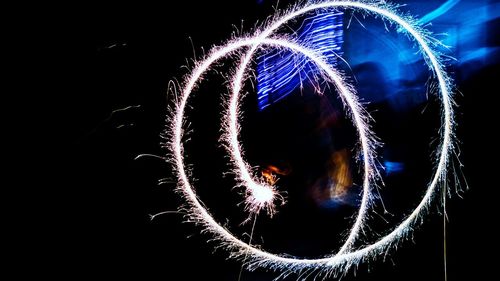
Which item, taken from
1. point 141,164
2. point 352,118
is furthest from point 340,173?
point 141,164

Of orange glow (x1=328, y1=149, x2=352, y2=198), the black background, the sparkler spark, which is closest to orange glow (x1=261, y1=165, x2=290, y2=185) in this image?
the sparkler spark

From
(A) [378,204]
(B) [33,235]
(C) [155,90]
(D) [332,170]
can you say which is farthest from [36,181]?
(A) [378,204]

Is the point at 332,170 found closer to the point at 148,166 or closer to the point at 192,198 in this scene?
the point at 192,198

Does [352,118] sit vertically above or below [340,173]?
above

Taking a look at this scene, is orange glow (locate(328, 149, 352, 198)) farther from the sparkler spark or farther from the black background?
the black background

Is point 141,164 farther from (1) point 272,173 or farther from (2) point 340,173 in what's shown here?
(2) point 340,173
